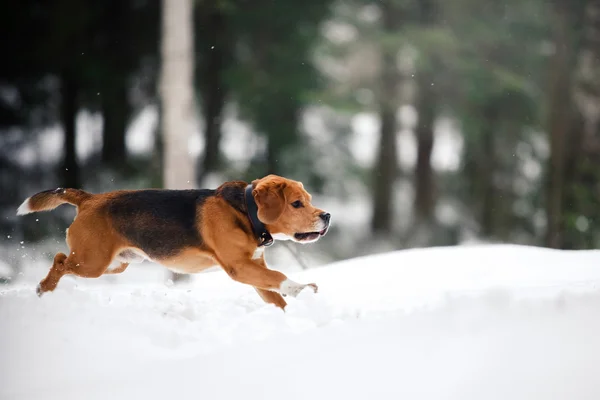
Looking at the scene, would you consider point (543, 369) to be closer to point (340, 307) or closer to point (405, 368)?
point (405, 368)

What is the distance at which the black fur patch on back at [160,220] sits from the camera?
5016 millimetres

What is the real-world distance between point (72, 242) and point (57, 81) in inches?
408

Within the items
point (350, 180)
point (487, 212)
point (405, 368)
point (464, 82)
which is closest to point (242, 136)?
point (350, 180)

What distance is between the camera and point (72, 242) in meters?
5.11

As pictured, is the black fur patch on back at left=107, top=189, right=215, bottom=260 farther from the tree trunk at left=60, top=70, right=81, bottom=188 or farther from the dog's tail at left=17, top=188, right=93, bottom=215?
the tree trunk at left=60, top=70, right=81, bottom=188

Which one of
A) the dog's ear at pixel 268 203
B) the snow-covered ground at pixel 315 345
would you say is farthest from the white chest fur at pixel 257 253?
the snow-covered ground at pixel 315 345

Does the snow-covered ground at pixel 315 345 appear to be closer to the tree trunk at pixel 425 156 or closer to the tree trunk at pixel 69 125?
the tree trunk at pixel 69 125

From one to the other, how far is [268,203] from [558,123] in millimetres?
11558

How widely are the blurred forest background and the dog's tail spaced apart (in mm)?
4768

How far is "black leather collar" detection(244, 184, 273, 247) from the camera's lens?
4.79 meters

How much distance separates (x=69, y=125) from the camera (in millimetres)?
13898

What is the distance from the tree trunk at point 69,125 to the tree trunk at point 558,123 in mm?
10562

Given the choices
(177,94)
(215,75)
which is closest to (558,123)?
(215,75)

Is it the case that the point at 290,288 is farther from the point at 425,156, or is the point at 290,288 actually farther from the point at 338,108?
the point at 425,156
